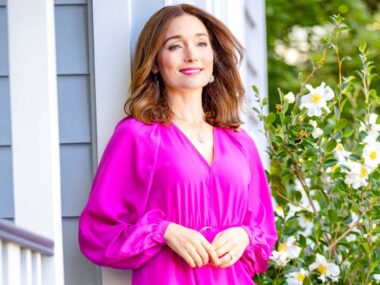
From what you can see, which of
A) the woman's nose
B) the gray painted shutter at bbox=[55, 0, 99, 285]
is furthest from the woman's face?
the gray painted shutter at bbox=[55, 0, 99, 285]

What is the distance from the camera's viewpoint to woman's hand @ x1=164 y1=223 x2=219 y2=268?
294 cm

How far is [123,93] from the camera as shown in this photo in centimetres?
325

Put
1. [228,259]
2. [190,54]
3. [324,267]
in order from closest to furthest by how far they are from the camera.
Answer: [228,259]
[190,54]
[324,267]

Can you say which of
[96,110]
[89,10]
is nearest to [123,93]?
[96,110]

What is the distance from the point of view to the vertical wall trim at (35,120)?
2891 mm

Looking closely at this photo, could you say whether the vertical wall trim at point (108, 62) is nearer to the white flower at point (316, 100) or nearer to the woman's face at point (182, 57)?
the woman's face at point (182, 57)

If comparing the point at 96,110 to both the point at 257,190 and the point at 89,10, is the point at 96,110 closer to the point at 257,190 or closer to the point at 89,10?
the point at 89,10

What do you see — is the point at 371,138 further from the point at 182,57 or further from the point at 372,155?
the point at 182,57

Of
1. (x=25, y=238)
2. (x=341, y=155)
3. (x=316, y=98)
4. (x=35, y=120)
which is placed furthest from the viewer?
(x=341, y=155)

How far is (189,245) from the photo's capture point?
9.62ft

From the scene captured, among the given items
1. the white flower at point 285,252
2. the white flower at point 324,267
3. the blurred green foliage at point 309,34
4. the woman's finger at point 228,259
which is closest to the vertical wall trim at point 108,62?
the woman's finger at point 228,259

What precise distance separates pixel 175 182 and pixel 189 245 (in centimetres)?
20

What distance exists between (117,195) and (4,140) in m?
0.49

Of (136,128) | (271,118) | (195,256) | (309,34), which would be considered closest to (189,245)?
(195,256)
